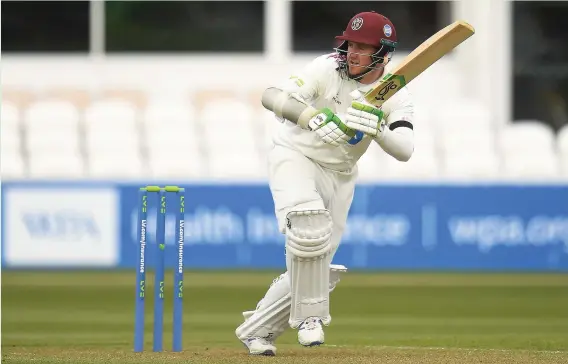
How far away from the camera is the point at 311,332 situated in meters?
5.07

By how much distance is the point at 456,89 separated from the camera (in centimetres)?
1231

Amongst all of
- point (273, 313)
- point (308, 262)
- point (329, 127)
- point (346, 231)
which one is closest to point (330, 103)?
point (329, 127)

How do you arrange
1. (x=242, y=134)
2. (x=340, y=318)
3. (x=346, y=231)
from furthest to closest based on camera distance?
(x=242, y=134)
(x=346, y=231)
(x=340, y=318)

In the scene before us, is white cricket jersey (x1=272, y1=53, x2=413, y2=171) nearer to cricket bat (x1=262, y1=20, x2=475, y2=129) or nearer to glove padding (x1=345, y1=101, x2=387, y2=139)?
cricket bat (x1=262, y1=20, x2=475, y2=129)

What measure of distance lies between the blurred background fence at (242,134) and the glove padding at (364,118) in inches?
207

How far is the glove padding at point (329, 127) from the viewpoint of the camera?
490 cm

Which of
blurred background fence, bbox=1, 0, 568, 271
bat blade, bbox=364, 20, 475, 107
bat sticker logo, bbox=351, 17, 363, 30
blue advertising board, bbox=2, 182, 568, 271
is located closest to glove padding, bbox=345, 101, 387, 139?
bat blade, bbox=364, 20, 475, 107

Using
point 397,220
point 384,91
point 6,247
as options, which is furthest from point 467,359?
point 6,247

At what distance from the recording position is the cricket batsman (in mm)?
4984

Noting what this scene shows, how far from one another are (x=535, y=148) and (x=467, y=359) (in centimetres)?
604

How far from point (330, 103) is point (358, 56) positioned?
0.24 meters

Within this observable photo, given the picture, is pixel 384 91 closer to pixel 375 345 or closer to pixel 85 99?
pixel 375 345

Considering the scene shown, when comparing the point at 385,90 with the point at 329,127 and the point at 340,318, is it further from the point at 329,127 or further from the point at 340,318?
the point at 340,318

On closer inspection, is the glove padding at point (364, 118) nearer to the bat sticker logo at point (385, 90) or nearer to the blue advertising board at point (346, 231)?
the bat sticker logo at point (385, 90)
